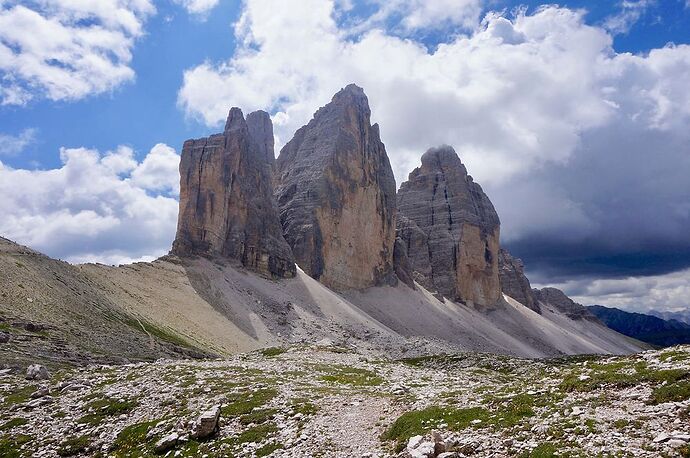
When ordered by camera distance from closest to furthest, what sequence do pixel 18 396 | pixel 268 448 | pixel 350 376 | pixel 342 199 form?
pixel 268 448 → pixel 18 396 → pixel 350 376 → pixel 342 199

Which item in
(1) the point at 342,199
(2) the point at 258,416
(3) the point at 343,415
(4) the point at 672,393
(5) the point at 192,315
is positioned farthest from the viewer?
(1) the point at 342,199

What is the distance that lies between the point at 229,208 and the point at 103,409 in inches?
4429

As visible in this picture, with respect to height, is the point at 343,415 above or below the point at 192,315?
below

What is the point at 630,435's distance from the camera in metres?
15.6

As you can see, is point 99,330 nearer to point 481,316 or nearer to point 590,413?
point 590,413

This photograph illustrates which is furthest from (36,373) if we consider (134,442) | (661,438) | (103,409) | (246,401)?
(661,438)

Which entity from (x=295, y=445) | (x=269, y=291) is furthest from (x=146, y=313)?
(x=295, y=445)

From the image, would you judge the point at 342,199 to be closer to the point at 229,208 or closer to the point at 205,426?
the point at 229,208

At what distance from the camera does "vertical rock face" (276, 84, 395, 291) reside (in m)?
159

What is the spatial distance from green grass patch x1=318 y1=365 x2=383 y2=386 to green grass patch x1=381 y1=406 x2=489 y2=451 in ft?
49.9

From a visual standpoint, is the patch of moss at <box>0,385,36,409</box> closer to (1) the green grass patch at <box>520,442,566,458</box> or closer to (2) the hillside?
(2) the hillside

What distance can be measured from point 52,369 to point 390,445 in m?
33.8

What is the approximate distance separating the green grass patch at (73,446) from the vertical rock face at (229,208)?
105 m

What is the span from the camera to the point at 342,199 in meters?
170
